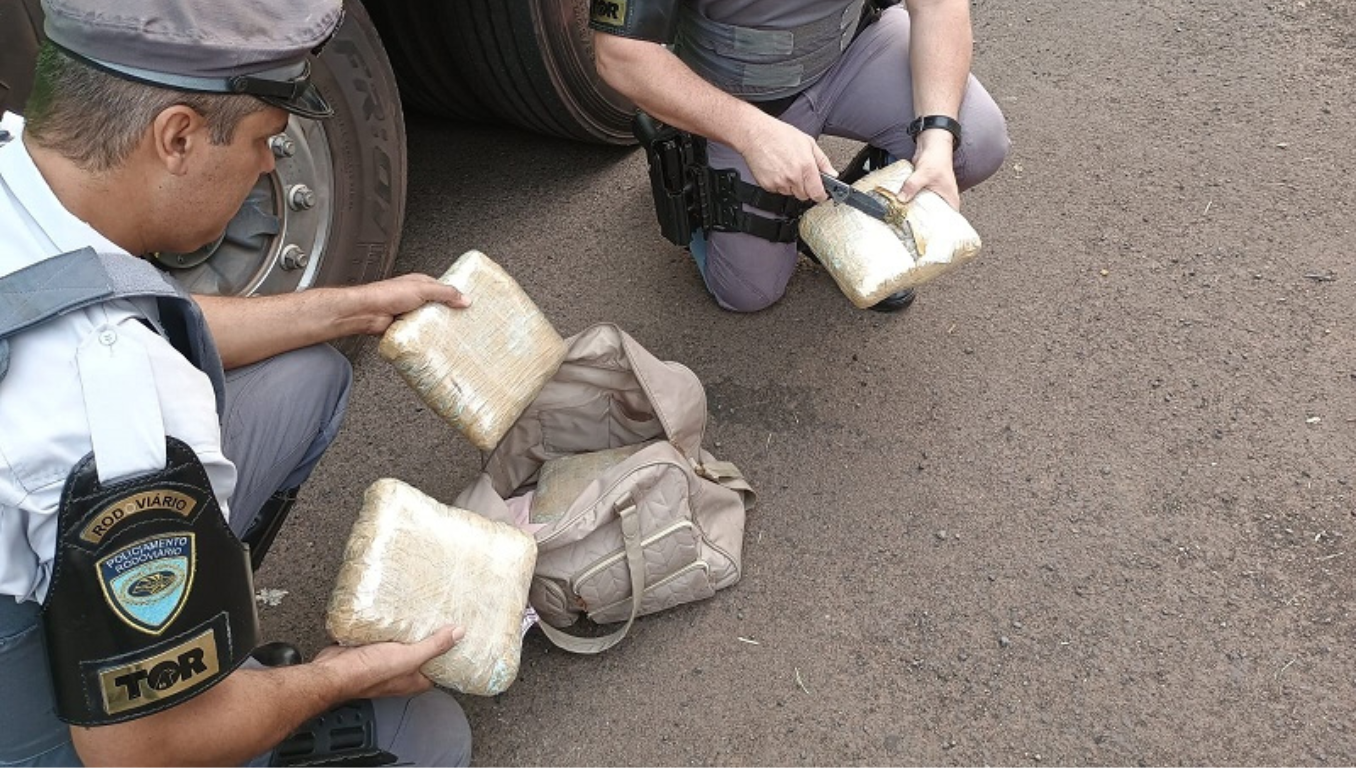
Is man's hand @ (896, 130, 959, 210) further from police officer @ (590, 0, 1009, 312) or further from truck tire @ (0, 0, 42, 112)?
truck tire @ (0, 0, 42, 112)

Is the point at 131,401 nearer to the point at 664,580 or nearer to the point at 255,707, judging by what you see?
the point at 255,707

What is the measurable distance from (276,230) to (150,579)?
4.15 feet

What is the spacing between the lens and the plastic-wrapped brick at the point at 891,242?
90.3 inches

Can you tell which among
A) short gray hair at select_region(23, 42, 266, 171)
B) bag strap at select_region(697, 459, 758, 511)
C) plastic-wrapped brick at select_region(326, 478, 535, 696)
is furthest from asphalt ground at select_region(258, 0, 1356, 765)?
short gray hair at select_region(23, 42, 266, 171)

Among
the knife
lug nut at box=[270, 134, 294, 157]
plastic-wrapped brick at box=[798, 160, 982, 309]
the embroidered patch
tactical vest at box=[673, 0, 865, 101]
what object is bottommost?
plastic-wrapped brick at box=[798, 160, 982, 309]

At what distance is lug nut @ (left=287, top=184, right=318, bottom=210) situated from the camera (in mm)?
2410

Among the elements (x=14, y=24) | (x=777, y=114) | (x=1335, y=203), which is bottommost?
(x=1335, y=203)

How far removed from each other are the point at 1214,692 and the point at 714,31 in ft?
5.44

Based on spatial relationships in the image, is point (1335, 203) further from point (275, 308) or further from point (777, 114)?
point (275, 308)

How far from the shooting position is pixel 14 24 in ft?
6.59

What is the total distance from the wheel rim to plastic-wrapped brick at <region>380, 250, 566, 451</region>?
0.52 metres

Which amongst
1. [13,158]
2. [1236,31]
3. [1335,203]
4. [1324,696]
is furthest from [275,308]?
[1236,31]

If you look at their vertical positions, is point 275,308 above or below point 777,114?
above

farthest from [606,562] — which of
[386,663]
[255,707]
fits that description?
[255,707]
